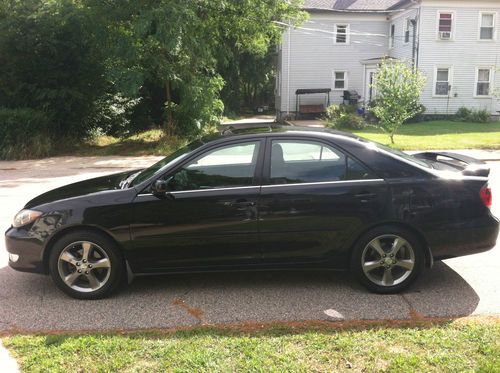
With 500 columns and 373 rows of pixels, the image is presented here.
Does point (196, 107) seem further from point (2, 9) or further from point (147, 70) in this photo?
point (2, 9)

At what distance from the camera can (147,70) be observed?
16.9 meters

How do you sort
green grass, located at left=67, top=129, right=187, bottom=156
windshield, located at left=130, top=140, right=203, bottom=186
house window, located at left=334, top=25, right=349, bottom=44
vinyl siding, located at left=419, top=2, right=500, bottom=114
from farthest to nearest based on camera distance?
house window, located at left=334, top=25, right=349, bottom=44 < vinyl siding, located at left=419, top=2, right=500, bottom=114 < green grass, located at left=67, top=129, right=187, bottom=156 < windshield, located at left=130, top=140, right=203, bottom=186

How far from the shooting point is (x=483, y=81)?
2764cm

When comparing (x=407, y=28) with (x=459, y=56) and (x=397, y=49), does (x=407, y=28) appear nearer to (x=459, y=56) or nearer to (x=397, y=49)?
(x=397, y=49)

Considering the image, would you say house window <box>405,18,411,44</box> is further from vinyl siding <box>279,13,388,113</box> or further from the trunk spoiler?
the trunk spoiler

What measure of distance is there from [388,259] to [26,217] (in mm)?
3327

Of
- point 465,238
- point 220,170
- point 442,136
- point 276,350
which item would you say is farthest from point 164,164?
point 442,136

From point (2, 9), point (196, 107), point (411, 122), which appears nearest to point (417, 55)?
point (411, 122)

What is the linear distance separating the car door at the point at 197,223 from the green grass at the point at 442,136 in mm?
12633

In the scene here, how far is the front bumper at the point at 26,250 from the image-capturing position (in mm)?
4457

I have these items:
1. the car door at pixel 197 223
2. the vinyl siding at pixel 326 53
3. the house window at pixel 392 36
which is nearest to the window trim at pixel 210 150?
the car door at pixel 197 223

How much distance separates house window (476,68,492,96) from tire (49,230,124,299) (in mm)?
27766

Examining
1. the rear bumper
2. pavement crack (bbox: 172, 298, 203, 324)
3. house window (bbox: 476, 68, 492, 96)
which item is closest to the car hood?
pavement crack (bbox: 172, 298, 203, 324)

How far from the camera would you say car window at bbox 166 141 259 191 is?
4.51 m
